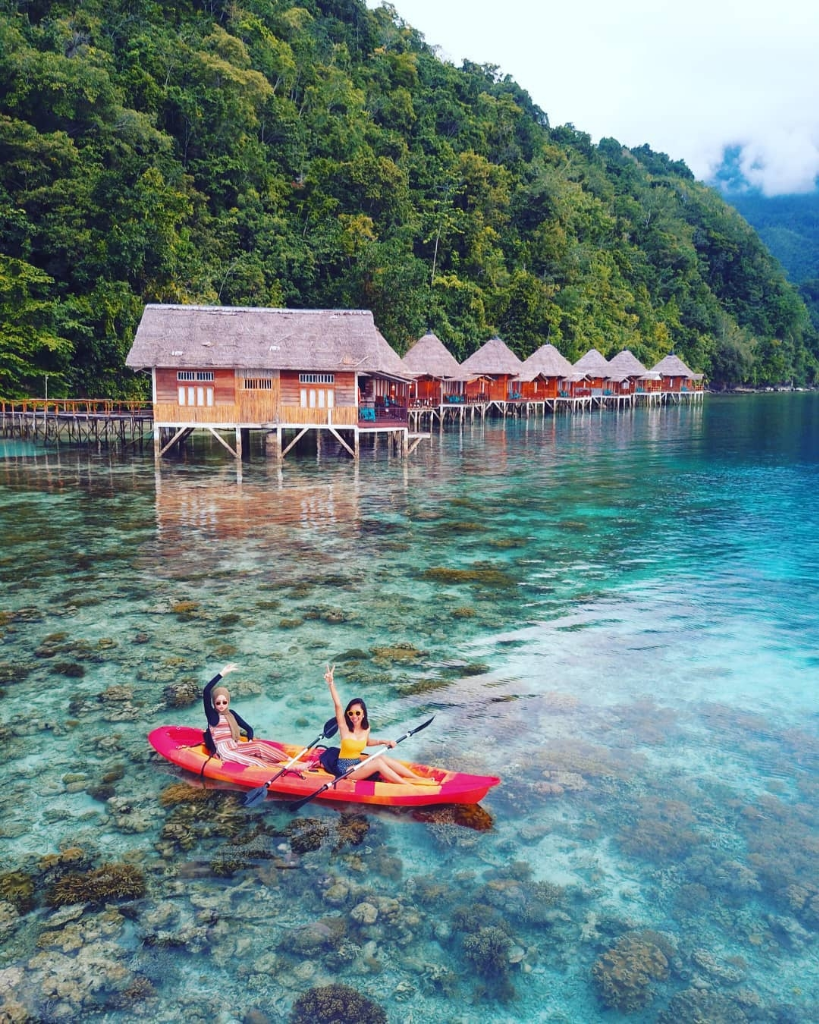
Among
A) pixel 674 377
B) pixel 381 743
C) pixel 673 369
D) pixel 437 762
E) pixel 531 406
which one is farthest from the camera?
pixel 674 377

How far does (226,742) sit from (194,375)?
23.7 m

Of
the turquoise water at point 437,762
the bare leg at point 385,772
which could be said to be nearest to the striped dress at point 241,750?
the turquoise water at point 437,762

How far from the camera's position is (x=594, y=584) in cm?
1401

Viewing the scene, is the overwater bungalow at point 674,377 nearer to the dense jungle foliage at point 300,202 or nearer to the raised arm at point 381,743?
the dense jungle foliage at point 300,202

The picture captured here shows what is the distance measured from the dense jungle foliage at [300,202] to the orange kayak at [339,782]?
112 ft

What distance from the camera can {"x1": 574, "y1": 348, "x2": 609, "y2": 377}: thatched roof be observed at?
219 feet

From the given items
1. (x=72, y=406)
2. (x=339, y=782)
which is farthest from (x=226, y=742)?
(x=72, y=406)

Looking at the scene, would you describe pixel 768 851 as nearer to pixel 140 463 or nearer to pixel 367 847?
pixel 367 847

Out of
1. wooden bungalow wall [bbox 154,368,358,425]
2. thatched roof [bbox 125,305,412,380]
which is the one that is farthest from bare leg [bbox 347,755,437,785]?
wooden bungalow wall [bbox 154,368,358,425]

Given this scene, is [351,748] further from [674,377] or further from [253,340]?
[674,377]

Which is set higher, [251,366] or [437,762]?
[251,366]

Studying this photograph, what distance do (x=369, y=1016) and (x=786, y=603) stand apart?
1064 centimetres

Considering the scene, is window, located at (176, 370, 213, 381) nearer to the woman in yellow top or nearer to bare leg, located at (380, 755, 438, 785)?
the woman in yellow top

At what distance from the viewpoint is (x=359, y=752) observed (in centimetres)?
734
